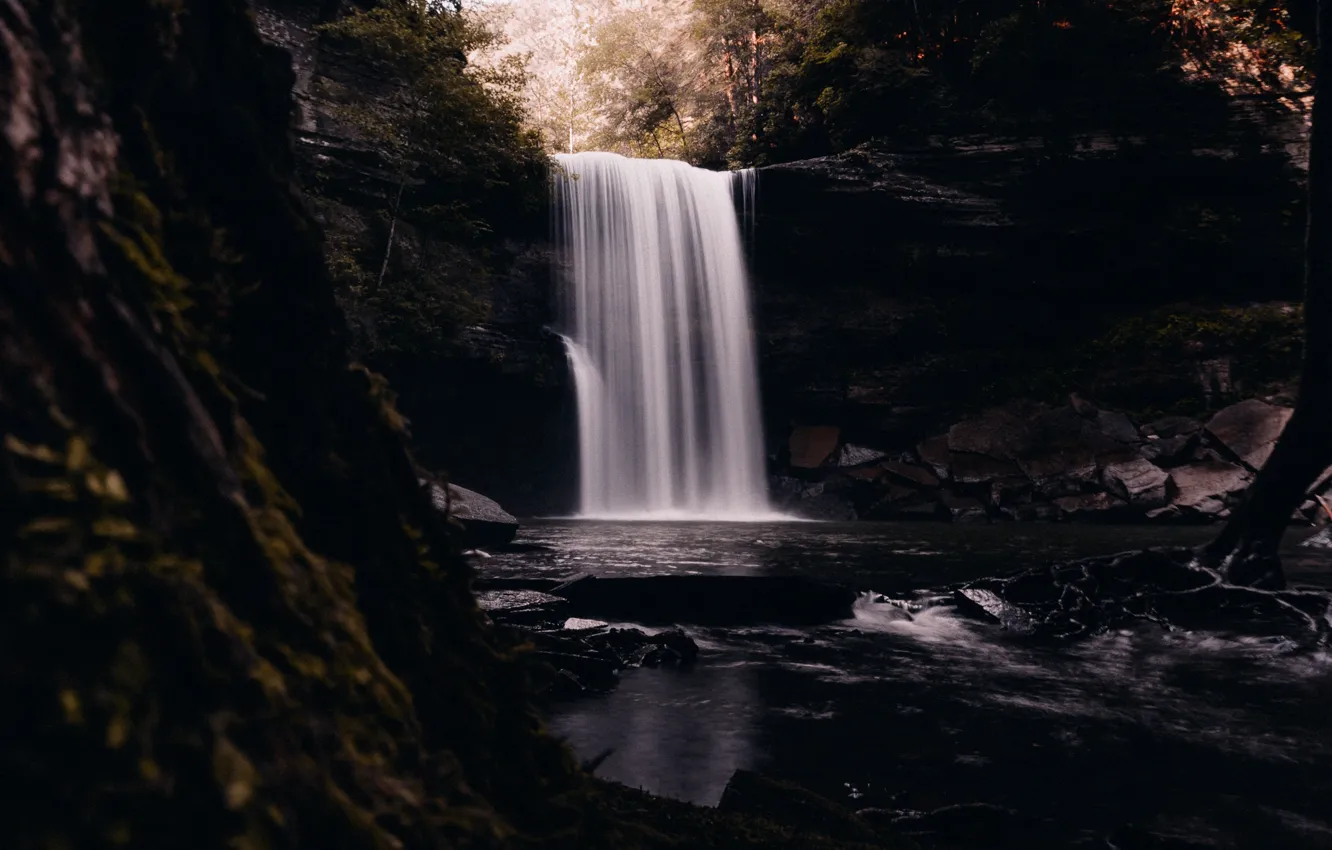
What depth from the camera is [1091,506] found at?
18.7 metres

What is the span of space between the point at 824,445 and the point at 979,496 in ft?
15.7

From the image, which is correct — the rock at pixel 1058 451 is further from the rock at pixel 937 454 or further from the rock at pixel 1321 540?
the rock at pixel 1321 540

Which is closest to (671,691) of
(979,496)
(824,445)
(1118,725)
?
(1118,725)

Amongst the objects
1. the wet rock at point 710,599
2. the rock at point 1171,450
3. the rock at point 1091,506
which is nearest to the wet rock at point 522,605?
the wet rock at point 710,599

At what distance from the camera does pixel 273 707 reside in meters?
0.80

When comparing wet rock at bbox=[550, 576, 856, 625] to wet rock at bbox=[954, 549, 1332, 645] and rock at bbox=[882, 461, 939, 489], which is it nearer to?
wet rock at bbox=[954, 549, 1332, 645]

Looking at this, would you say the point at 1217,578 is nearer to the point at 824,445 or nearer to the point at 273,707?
the point at 273,707

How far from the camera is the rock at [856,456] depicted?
22.8 m

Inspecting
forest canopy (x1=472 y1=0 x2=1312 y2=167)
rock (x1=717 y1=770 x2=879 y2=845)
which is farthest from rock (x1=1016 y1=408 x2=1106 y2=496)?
rock (x1=717 y1=770 x2=879 y2=845)

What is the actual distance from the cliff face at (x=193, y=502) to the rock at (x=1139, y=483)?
20.3 metres

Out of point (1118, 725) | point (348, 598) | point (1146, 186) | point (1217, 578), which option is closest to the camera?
point (348, 598)

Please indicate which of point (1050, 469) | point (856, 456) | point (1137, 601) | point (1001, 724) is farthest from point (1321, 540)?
point (1001, 724)

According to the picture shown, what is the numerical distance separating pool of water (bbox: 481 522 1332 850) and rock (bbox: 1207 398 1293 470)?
48.7 ft

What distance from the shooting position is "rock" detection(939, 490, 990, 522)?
19.8m
